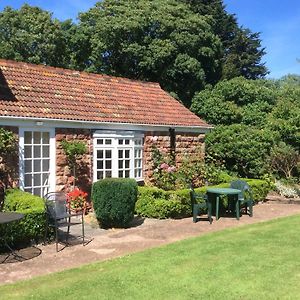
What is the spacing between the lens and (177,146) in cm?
1698

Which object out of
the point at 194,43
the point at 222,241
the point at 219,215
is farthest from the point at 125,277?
the point at 194,43

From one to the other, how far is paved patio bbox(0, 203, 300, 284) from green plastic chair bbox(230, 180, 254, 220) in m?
0.33

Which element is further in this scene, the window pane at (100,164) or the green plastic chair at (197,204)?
the window pane at (100,164)

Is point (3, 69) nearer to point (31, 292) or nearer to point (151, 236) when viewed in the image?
point (151, 236)

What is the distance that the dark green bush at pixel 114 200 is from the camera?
1128cm

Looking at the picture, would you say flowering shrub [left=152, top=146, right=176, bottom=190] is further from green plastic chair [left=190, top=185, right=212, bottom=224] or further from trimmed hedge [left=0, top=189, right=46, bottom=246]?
trimmed hedge [left=0, top=189, right=46, bottom=246]

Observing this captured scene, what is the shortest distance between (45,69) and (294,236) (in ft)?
33.1

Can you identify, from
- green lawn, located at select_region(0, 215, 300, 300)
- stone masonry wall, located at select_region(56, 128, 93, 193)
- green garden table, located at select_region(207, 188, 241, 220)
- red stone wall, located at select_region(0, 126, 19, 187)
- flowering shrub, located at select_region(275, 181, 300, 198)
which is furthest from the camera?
flowering shrub, located at select_region(275, 181, 300, 198)

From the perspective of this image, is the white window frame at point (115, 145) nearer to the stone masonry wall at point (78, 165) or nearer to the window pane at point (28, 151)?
the stone masonry wall at point (78, 165)

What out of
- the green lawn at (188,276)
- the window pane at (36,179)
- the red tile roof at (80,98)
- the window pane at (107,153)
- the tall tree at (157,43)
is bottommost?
the green lawn at (188,276)

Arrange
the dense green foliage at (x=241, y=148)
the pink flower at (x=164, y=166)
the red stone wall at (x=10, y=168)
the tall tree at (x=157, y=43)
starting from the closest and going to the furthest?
the red stone wall at (x=10, y=168), the pink flower at (x=164, y=166), the dense green foliage at (x=241, y=148), the tall tree at (x=157, y=43)

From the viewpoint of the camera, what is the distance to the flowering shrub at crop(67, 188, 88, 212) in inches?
484

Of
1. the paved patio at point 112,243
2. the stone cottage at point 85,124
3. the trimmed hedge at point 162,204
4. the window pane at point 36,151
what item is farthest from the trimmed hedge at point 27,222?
the trimmed hedge at point 162,204

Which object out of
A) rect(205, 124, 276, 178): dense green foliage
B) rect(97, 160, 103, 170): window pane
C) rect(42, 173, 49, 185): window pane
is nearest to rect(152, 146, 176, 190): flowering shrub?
rect(97, 160, 103, 170): window pane
